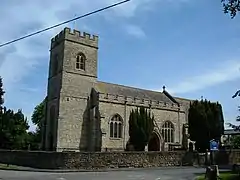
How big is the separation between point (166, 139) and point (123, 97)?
962 centimetres

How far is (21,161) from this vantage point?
32469 millimetres

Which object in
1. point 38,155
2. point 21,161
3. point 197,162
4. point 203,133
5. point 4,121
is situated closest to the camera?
point 38,155

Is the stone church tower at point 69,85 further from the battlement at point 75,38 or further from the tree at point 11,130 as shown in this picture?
the tree at point 11,130

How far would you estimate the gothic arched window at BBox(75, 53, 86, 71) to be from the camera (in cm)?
4506

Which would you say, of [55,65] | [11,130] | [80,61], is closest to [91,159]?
[80,61]

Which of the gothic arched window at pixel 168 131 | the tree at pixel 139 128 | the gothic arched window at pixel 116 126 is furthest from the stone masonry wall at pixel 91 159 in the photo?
the gothic arched window at pixel 168 131

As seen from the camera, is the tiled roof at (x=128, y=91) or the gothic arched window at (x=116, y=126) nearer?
the gothic arched window at (x=116, y=126)

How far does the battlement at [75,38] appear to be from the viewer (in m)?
44.5

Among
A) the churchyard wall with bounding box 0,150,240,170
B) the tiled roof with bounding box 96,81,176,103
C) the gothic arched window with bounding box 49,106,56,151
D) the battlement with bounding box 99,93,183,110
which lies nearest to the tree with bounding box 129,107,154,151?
the battlement with bounding box 99,93,183,110

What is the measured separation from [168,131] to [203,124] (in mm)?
8999

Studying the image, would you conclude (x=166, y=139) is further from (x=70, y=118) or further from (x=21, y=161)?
(x=21, y=161)

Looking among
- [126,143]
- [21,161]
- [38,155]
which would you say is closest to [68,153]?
[38,155]

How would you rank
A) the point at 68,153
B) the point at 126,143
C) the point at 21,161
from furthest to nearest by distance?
the point at 126,143 → the point at 21,161 → the point at 68,153

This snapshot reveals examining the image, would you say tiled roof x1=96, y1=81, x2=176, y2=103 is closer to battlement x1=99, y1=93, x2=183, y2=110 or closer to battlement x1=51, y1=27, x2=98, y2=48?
battlement x1=99, y1=93, x2=183, y2=110
